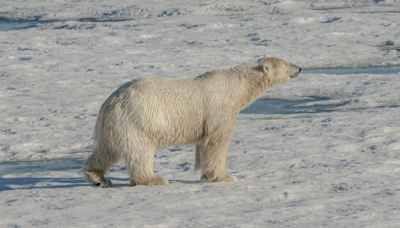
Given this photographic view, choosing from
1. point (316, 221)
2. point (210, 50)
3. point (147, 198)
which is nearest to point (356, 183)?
point (316, 221)

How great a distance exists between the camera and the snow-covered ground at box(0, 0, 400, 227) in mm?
3672

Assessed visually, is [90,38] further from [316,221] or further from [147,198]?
[316,221]

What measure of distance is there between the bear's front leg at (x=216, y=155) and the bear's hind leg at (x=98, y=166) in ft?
2.69

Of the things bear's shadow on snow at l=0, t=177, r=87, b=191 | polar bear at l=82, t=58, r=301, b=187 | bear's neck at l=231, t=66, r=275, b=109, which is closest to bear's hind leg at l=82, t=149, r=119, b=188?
polar bear at l=82, t=58, r=301, b=187

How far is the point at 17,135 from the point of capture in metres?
6.41

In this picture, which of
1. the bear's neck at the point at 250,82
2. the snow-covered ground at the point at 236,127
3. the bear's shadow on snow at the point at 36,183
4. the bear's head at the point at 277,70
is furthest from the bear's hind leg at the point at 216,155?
the bear's shadow on snow at the point at 36,183

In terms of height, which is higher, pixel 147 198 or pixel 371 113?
pixel 147 198

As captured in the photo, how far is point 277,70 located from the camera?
5.04 m

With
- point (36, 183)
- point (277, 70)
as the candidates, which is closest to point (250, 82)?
point (277, 70)

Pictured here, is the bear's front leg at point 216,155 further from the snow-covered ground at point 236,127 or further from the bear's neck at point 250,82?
the bear's neck at point 250,82

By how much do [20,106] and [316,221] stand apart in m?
5.84

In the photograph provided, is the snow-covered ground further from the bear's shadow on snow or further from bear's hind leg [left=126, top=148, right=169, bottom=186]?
bear's hind leg [left=126, top=148, right=169, bottom=186]

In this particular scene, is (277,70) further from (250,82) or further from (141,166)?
(141,166)

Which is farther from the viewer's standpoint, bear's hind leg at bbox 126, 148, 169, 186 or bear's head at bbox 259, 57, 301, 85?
bear's head at bbox 259, 57, 301, 85
